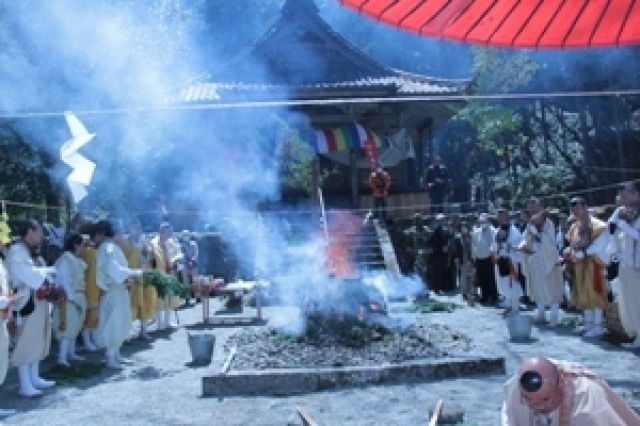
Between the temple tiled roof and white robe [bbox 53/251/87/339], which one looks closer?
white robe [bbox 53/251/87/339]

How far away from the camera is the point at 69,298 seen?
30.2 feet

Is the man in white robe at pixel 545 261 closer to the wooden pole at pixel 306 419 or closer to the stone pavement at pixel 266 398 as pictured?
the stone pavement at pixel 266 398

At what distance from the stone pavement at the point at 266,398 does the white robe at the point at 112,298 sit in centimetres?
46

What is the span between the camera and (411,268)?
1861cm

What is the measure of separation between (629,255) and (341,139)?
1187cm

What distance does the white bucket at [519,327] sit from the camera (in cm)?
943

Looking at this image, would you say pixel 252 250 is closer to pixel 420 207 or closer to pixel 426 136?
pixel 420 207

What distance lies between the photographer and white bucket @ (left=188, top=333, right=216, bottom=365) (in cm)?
883

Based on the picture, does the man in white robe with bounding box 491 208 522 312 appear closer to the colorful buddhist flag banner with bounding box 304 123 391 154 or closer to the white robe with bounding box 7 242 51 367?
the colorful buddhist flag banner with bounding box 304 123 391 154

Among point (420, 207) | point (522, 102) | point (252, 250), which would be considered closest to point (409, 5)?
point (252, 250)

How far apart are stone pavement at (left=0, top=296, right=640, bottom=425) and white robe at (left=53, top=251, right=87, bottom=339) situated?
789 millimetres

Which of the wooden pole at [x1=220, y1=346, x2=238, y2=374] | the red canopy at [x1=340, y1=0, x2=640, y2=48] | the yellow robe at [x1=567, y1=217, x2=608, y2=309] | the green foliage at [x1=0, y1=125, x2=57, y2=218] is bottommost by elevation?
the wooden pole at [x1=220, y1=346, x2=238, y2=374]

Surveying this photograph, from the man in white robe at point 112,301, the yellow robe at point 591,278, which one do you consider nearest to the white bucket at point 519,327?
the yellow robe at point 591,278

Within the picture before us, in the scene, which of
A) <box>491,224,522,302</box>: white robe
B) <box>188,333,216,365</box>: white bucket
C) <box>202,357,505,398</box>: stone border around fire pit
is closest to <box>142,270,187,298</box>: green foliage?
<box>188,333,216,365</box>: white bucket
